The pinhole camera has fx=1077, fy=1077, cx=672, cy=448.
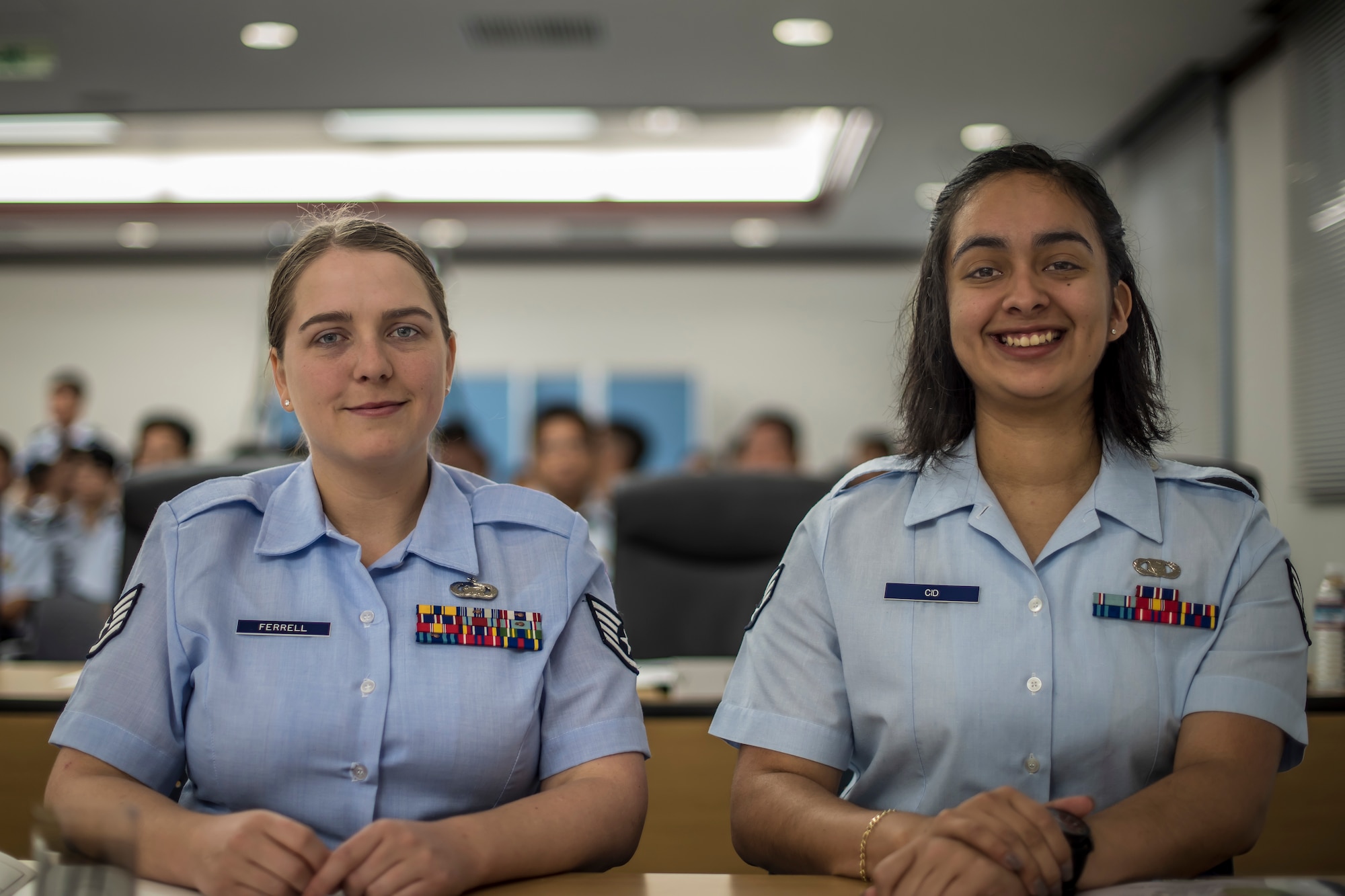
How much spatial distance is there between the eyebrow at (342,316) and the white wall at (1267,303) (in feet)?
12.0

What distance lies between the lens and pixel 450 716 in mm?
1217

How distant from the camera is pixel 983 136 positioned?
18.4ft

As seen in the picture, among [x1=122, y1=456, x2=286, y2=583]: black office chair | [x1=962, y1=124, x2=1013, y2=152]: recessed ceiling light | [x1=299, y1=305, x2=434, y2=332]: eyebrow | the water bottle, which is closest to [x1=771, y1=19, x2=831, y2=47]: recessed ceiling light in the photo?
[x1=962, y1=124, x2=1013, y2=152]: recessed ceiling light

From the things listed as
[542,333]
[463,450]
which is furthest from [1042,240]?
[542,333]

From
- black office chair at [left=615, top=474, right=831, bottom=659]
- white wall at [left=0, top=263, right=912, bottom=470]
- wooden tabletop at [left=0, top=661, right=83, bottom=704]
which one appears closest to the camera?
wooden tabletop at [left=0, top=661, right=83, bottom=704]

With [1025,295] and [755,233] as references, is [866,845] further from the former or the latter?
[755,233]

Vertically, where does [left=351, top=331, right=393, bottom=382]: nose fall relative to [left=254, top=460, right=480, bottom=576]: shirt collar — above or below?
above

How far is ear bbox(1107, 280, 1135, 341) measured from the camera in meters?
1.44

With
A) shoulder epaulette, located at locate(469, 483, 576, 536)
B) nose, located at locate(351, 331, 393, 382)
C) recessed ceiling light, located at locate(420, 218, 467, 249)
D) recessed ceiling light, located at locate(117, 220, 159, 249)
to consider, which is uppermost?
recessed ceiling light, located at locate(420, 218, 467, 249)

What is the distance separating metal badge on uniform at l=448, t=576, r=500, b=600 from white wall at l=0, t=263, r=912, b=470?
23.0 ft

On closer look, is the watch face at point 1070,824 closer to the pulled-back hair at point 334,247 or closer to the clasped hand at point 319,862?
the clasped hand at point 319,862

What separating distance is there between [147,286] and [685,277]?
166 inches

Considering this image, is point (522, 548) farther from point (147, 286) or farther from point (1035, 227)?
point (147, 286)

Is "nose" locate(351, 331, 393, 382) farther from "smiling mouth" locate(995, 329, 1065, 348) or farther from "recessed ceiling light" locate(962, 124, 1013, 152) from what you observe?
"recessed ceiling light" locate(962, 124, 1013, 152)
